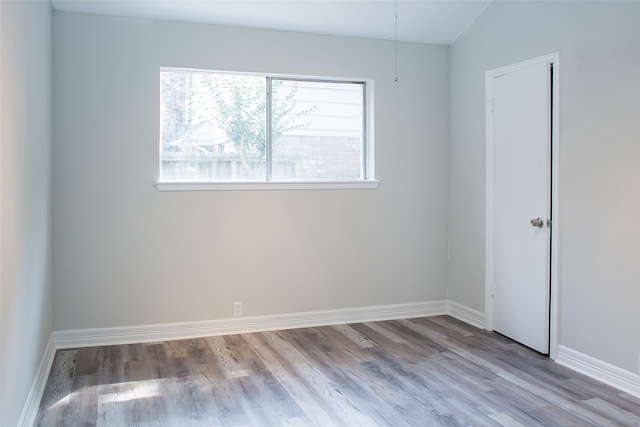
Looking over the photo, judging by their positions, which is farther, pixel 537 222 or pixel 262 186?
pixel 262 186

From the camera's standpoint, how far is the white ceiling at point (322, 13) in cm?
406

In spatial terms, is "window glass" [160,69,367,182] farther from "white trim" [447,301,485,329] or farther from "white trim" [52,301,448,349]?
"white trim" [447,301,485,329]

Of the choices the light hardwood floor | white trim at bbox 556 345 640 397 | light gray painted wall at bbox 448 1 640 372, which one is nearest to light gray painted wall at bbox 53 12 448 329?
the light hardwood floor

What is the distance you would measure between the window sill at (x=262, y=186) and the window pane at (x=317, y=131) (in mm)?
96

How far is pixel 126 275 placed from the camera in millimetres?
4230

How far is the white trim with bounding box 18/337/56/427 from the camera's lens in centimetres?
271

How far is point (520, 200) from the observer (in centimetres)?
417

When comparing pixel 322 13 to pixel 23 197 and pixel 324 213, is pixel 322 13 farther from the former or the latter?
pixel 23 197

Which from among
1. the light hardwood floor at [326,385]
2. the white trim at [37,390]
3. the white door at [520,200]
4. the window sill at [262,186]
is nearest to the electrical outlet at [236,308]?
the light hardwood floor at [326,385]

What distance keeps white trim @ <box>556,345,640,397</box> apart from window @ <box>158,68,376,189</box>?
6.65ft

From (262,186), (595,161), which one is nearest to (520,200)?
(595,161)

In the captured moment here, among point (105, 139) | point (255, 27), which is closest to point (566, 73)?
point (255, 27)

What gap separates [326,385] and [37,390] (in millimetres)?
1591

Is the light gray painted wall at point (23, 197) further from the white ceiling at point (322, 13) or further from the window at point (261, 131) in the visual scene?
the window at point (261, 131)
